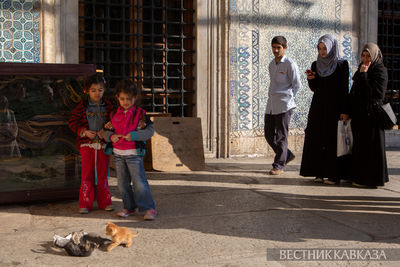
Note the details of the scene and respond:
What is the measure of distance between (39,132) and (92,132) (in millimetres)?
623

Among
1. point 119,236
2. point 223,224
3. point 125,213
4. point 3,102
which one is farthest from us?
point 3,102

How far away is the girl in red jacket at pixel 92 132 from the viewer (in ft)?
13.0

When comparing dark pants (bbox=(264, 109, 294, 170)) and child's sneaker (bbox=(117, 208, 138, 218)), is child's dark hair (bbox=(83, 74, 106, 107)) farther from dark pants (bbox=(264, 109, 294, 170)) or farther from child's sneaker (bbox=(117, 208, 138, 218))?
dark pants (bbox=(264, 109, 294, 170))

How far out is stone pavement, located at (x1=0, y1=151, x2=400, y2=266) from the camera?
9.63 ft

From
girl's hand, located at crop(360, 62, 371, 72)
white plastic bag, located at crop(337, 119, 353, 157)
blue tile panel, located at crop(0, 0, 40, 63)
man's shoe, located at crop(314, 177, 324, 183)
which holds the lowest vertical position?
man's shoe, located at crop(314, 177, 324, 183)

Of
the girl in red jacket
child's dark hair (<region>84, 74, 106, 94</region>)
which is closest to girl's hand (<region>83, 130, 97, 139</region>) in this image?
the girl in red jacket

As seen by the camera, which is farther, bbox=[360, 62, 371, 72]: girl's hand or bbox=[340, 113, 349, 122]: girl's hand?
bbox=[340, 113, 349, 122]: girl's hand

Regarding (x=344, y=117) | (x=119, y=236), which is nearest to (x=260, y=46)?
(x=344, y=117)

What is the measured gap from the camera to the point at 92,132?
392 cm

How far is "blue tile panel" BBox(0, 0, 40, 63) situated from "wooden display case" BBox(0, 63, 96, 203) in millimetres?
1982

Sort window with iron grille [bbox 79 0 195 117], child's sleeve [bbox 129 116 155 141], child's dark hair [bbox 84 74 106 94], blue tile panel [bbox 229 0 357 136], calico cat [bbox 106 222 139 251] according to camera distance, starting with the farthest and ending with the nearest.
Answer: blue tile panel [bbox 229 0 357 136]
window with iron grille [bbox 79 0 195 117]
child's dark hair [bbox 84 74 106 94]
child's sleeve [bbox 129 116 155 141]
calico cat [bbox 106 222 139 251]

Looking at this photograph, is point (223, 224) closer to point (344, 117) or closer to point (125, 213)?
point (125, 213)

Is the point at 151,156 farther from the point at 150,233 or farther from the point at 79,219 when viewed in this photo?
the point at 150,233

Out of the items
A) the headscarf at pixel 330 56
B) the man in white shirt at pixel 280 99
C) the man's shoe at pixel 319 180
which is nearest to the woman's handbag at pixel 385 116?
the headscarf at pixel 330 56
